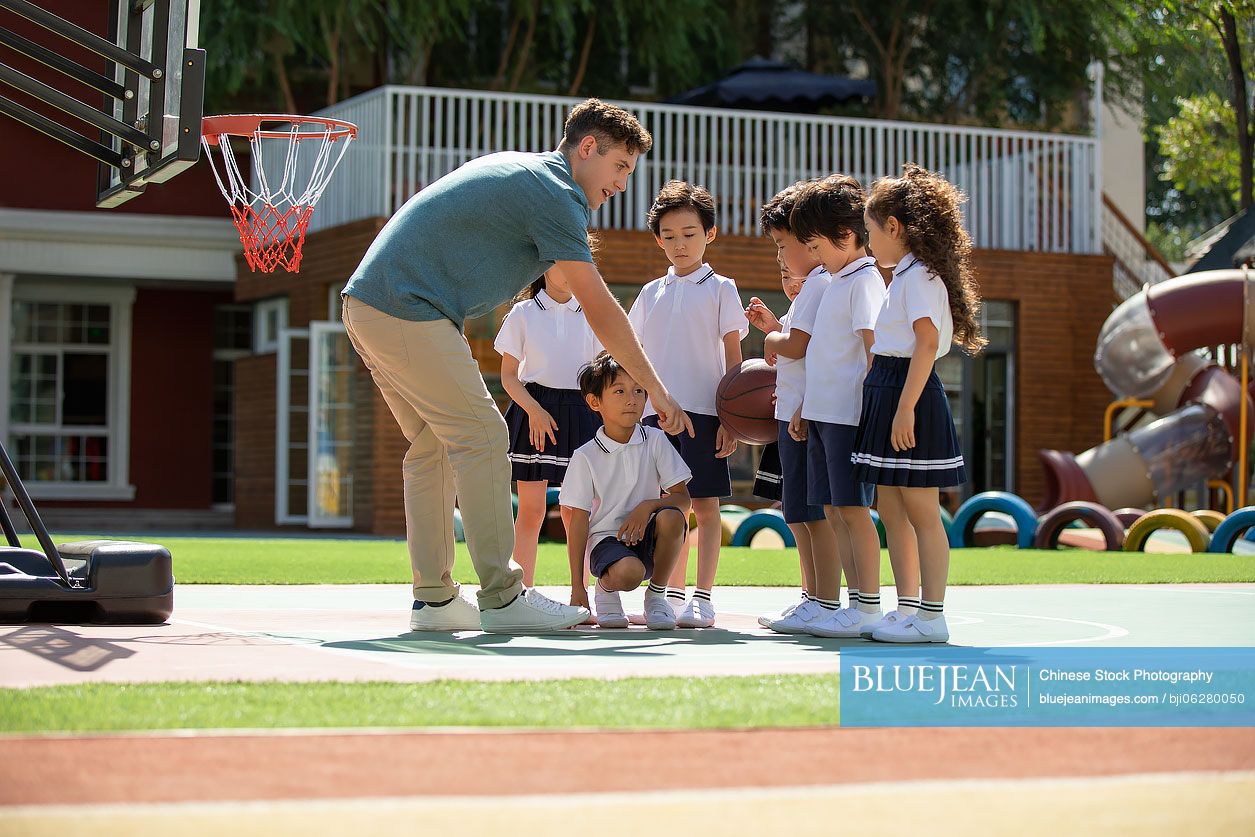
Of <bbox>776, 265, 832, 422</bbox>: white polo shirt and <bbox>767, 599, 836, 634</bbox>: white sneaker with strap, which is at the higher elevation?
<bbox>776, 265, 832, 422</bbox>: white polo shirt

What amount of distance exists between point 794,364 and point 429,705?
3.01 metres

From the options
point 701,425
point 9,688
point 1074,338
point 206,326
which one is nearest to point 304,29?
point 206,326

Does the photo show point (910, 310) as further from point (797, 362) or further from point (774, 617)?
point (774, 617)

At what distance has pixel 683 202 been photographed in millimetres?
6789

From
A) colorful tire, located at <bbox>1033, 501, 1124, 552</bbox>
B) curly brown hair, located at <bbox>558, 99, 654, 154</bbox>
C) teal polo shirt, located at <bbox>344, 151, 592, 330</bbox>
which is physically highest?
curly brown hair, located at <bbox>558, 99, 654, 154</bbox>

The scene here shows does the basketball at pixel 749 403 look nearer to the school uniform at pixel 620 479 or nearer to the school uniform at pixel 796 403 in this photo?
the school uniform at pixel 796 403

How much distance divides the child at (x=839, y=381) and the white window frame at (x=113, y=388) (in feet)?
62.4

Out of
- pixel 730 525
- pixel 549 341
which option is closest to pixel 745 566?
pixel 730 525

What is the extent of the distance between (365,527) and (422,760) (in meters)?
16.2

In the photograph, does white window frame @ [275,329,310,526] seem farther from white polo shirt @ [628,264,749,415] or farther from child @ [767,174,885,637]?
child @ [767,174,885,637]

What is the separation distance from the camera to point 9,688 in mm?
4191

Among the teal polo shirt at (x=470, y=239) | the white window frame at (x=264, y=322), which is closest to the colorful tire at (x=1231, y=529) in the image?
the teal polo shirt at (x=470, y=239)

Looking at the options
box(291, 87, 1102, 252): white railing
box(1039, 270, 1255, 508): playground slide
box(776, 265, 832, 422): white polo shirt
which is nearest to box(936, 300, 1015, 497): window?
box(291, 87, 1102, 252): white railing

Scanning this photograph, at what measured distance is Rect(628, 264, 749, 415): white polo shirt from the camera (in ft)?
22.4
